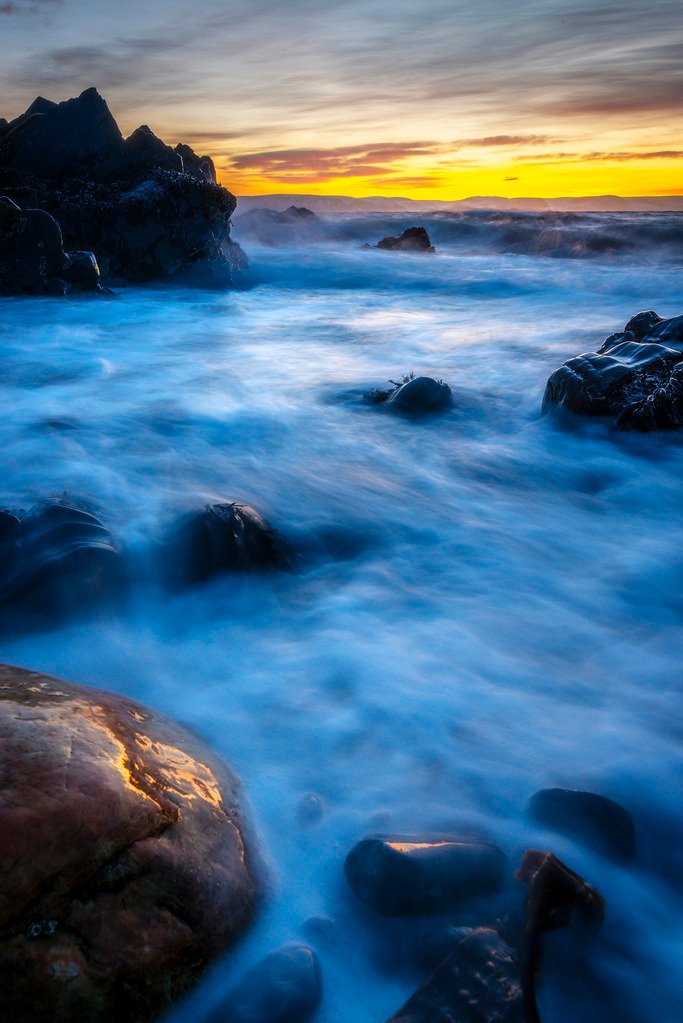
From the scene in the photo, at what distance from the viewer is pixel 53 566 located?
3707mm

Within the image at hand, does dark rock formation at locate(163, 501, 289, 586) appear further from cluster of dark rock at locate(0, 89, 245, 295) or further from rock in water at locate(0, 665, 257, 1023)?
cluster of dark rock at locate(0, 89, 245, 295)

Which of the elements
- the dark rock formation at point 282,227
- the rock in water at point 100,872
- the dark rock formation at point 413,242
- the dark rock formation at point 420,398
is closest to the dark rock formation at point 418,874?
the rock in water at point 100,872

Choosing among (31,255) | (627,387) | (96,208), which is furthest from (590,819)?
(96,208)

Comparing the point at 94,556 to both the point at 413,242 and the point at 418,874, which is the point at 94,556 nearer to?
the point at 418,874

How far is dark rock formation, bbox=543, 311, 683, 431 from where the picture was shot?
21.2ft

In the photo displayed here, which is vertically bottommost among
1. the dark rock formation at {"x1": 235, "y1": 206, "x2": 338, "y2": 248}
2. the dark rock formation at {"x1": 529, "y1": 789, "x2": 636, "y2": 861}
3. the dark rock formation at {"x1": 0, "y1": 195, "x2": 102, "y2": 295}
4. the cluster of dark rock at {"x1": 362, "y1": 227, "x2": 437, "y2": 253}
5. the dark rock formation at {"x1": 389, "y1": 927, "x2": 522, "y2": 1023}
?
the dark rock formation at {"x1": 529, "y1": 789, "x2": 636, "y2": 861}

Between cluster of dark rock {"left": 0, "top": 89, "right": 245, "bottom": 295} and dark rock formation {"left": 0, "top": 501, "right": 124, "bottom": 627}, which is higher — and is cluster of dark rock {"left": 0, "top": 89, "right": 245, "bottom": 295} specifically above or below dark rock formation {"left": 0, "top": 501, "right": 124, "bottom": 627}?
above

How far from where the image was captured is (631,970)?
2090 mm

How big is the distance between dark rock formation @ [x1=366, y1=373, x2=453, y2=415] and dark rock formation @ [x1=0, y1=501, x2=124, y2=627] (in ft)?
13.0

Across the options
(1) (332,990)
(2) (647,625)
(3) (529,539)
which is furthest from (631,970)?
(3) (529,539)

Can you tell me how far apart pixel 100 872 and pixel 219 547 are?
260 centimetres

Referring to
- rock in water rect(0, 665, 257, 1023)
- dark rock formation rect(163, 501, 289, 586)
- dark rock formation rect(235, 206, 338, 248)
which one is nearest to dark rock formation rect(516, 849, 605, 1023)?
rock in water rect(0, 665, 257, 1023)

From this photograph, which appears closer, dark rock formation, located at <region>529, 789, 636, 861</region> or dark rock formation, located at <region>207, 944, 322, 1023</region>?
dark rock formation, located at <region>207, 944, 322, 1023</region>

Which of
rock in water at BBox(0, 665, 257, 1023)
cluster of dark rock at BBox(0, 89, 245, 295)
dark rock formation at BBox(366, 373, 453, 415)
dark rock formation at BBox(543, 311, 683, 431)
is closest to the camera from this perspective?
rock in water at BBox(0, 665, 257, 1023)
